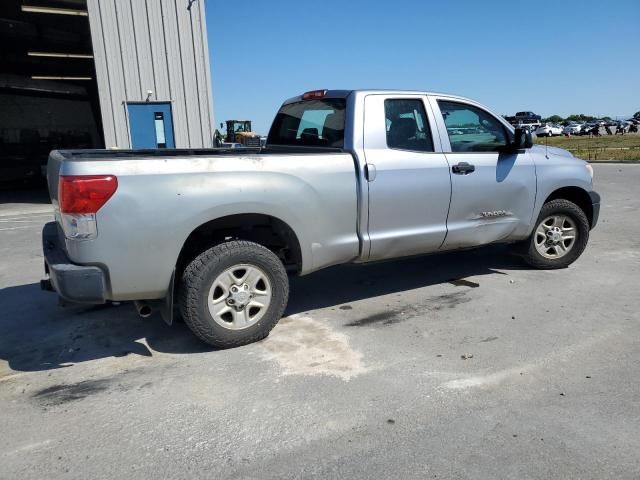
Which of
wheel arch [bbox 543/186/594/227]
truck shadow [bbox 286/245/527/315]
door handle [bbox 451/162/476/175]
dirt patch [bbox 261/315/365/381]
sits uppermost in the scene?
door handle [bbox 451/162/476/175]

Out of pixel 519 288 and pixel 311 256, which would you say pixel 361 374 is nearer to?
pixel 311 256

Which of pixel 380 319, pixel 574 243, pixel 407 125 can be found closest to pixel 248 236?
pixel 380 319

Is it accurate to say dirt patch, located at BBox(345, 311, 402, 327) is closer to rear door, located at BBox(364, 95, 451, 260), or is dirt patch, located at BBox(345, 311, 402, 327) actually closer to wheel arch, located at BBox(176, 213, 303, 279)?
rear door, located at BBox(364, 95, 451, 260)

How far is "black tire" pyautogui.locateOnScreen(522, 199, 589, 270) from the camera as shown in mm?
5461

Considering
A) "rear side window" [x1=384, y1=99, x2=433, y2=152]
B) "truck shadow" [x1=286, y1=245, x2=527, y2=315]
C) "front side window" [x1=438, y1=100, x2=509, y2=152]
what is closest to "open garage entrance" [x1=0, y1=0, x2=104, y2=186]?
"truck shadow" [x1=286, y1=245, x2=527, y2=315]

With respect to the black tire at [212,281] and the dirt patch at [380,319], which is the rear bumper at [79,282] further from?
the dirt patch at [380,319]

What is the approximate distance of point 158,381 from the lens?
133 inches

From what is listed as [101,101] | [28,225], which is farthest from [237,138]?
[28,225]

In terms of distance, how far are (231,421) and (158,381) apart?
0.77 meters

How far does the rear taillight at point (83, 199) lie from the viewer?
312cm

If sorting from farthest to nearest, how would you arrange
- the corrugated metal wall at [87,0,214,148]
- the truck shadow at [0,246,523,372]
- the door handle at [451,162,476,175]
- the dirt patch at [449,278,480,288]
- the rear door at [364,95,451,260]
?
1. the corrugated metal wall at [87,0,214,148]
2. the dirt patch at [449,278,480,288]
3. the door handle at [451,162,476,175]
4. the rear door at [364,95,451,260]
5. the truck shadow at [0,246,523,372]

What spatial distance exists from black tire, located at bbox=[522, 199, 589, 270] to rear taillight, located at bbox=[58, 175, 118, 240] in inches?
170

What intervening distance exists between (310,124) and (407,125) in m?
0.98

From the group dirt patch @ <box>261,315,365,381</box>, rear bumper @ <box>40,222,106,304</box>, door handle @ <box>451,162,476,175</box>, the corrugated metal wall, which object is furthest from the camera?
the corrugated metal wall
